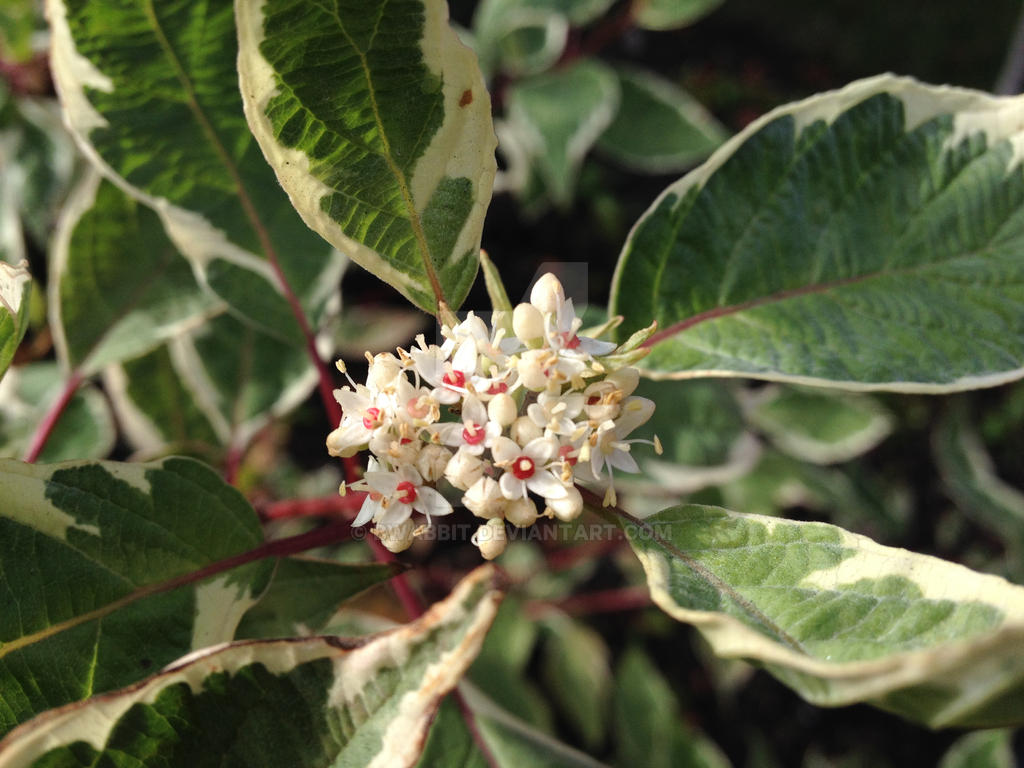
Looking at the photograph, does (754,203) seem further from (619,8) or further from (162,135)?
(619,8)

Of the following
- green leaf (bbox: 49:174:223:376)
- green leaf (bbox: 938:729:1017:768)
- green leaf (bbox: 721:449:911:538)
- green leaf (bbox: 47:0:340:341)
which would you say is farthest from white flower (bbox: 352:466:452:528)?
green leaf (bbox: 938:729:1017:768)

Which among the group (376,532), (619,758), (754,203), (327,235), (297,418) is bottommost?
(619,758)

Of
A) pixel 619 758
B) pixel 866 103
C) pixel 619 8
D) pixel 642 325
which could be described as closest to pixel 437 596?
pixel 619 758

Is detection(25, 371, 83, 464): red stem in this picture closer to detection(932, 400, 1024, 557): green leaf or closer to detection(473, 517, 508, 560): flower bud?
detection(473, 517, 508, 560): flower bud

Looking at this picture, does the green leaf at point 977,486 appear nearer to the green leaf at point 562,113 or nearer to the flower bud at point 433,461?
the green leaf at point 562,113

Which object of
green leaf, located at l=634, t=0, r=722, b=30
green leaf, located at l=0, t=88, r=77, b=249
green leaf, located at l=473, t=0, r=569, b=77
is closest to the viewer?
green leaf, located at l=0, t=88, r=77, b=249

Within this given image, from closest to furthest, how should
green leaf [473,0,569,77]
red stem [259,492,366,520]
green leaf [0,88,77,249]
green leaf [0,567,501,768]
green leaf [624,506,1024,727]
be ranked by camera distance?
green leaf [624,506,1024,727] → green leaf [0,567,501,768] → red stem [259,492,366,520] → green leaf [0,88,77,249] → green leaf [473,0,569,77]

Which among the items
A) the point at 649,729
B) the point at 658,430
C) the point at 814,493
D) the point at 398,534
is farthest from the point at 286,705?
the point at 814,493
